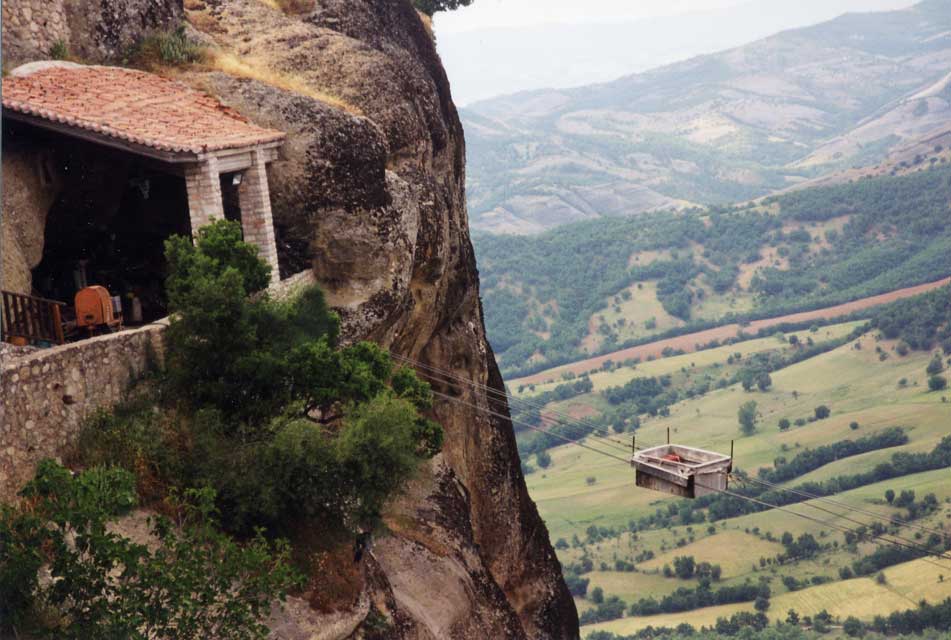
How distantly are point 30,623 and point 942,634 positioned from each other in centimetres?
13741

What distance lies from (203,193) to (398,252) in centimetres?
611

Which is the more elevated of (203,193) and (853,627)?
(203,193)

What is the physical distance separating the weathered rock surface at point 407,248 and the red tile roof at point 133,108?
1422mm

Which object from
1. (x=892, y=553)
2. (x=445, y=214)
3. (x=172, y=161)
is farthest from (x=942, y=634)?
(x=172, y=161)

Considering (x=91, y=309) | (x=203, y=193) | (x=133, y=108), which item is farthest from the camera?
(x=133, y=108)

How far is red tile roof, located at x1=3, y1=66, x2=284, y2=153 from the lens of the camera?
2478 centimetres

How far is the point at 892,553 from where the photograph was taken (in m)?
160

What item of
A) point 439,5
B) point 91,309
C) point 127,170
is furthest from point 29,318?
point 439,5

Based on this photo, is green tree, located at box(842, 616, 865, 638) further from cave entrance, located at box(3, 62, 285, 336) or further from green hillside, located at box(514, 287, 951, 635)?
cave entrance, located at box(3, 62, 285, 336)

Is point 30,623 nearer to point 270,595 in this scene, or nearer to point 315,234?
point 270,595

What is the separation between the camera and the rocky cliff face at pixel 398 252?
29516 mm

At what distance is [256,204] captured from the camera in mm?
27906

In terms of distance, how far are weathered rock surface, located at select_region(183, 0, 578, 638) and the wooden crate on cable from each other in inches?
189

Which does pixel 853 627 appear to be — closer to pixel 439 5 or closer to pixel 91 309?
pixel 439 5
